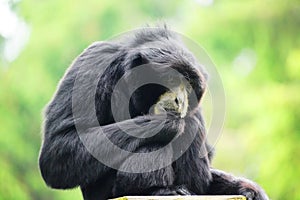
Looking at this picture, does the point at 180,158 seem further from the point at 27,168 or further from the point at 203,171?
the point at 27,168

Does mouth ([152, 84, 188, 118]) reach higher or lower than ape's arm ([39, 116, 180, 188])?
higher

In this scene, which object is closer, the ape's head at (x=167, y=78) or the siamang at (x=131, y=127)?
the siamang at (x=131, y=127)

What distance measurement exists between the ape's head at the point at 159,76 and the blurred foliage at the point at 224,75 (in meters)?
5.64

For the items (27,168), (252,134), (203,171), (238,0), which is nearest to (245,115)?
(252,134)

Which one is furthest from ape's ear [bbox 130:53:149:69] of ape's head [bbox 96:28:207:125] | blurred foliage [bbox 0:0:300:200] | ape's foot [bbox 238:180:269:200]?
blurred foliage [bbox 0:0:300:200]

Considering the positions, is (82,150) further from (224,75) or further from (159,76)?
(224,75)

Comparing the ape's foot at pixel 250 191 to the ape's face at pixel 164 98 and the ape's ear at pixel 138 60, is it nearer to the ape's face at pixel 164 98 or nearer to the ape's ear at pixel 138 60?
the ape's face at pixel 164 98

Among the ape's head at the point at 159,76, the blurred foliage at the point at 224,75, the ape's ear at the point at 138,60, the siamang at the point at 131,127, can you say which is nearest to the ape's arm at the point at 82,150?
the siamang at the point at 131,127

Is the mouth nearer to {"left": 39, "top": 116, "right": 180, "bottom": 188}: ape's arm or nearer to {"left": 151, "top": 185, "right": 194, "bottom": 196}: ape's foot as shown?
{"left": 39, "top": 116, "right": 180, "bottom": 188}: ape's arm

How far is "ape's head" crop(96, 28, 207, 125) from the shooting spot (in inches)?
224

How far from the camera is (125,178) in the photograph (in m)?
5.27

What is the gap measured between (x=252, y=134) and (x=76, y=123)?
6.36m

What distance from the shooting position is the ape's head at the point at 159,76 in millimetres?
5680

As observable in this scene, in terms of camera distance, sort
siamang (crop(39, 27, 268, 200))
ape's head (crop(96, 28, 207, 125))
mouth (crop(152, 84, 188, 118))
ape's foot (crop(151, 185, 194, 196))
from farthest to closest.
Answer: ape's head (crop(96, 28, 207, 125))
mouth (crop(152, 84, 188, 118))
siamang (crop(39, 27, 268, 200))
ape's foot (crop(151, 185, 194, 196))
